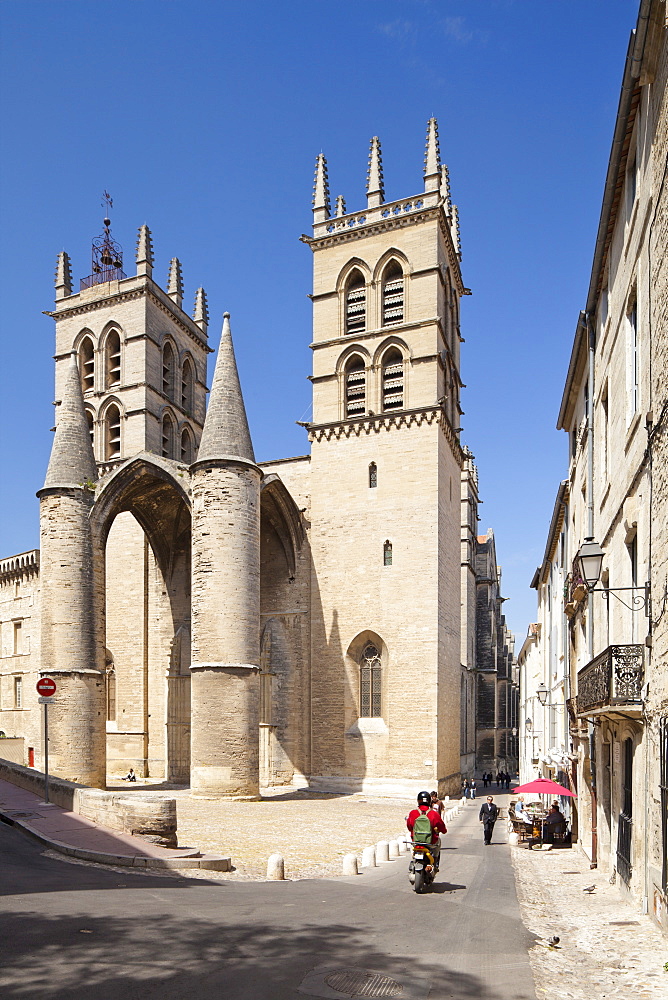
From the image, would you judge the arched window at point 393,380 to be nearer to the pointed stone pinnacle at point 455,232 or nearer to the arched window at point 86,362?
the pointed stone pinnacle at point 455,232

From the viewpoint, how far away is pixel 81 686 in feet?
75.4

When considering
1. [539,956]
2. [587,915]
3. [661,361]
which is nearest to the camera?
[539,956]

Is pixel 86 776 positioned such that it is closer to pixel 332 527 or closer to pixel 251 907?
pixel 332 527

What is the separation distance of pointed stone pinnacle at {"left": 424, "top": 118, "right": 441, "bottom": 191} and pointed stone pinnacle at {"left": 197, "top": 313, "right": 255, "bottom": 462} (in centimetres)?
890

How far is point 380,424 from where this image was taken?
26.3 metres

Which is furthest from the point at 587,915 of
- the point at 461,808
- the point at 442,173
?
the point at 442,173

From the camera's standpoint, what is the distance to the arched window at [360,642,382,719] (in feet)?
82.4

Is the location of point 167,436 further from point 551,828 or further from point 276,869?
point 276,869

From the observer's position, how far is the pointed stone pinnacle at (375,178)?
28.1m

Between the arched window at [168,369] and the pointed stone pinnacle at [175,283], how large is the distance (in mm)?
2313

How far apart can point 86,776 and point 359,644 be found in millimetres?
8777

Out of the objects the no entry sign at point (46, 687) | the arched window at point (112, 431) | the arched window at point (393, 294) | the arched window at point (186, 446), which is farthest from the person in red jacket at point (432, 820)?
the arched window at point (186, 446)

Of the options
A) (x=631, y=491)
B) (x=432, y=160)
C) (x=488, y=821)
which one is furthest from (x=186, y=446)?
(x=631, y=491)

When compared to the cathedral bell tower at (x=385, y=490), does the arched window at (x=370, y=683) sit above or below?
below
